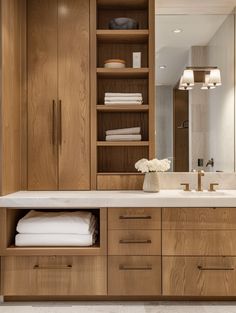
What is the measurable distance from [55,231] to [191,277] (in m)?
1.00

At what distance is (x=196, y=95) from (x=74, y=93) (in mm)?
1057

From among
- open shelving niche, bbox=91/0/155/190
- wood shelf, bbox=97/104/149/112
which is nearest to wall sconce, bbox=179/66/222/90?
open shelving niche, bbox=91/0/155/190

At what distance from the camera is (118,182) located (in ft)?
9.83

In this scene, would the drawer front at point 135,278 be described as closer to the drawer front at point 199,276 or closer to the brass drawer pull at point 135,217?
the drawer front at point 199,276

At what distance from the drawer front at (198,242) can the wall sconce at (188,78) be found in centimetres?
131

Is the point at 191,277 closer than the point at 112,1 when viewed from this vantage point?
Yes

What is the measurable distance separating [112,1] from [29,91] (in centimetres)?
103

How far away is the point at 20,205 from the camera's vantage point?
8.16 feet

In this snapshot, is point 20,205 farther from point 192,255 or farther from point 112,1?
point 112,1

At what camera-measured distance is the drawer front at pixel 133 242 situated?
2494 millimetres

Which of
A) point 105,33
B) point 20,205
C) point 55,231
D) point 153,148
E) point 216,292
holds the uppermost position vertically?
point 105,33

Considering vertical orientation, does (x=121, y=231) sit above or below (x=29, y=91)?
below

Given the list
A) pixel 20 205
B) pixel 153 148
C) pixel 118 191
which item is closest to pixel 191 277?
pixel 118 191

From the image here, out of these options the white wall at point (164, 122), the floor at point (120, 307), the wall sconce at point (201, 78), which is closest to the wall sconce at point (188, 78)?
the wall sconce at point (201, 78)
